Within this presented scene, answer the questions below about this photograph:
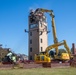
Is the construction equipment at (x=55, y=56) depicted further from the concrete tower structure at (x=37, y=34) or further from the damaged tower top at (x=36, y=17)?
the concrete tower structure at (x=37, y=34)

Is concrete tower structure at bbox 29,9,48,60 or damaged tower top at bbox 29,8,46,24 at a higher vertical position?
damaged tower top at bbox 29,8,46,24

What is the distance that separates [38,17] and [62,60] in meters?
35.7

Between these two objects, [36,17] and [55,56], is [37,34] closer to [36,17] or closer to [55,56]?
[36,17]

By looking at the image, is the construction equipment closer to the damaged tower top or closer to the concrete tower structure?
the damaged tower top

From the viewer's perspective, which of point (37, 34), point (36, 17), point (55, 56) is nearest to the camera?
point (55, 56)

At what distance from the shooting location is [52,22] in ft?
213

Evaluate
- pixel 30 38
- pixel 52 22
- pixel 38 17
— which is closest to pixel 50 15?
pixel 52 22

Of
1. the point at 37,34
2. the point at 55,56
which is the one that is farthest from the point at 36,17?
the point at 55,56

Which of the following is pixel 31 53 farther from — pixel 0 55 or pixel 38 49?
pixel 0 55

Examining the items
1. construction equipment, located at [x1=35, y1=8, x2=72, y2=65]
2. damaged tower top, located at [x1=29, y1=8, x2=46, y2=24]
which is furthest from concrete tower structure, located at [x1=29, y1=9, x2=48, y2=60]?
construction equipment, located at [x1=35, y1=8, x2=72, y2=65]

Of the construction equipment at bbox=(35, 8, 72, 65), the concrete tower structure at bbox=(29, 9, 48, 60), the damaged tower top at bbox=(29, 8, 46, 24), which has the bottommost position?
the construction equipment at bbox=(35, 8, 72, 65)

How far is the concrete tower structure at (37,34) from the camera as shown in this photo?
89.6 meters

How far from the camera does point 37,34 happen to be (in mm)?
91000

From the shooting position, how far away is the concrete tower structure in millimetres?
89625
